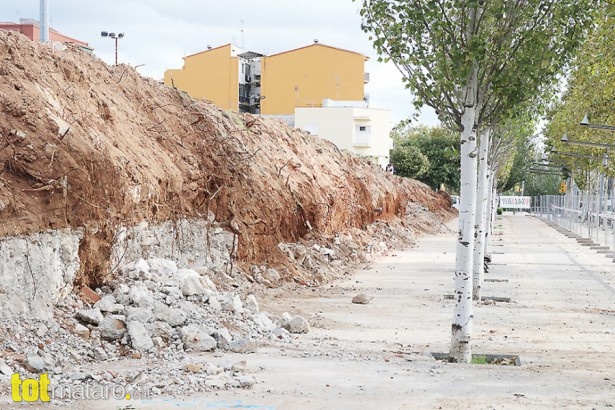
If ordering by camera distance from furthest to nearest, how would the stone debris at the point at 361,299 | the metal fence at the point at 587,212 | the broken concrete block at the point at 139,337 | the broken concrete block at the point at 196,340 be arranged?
the metal fence at the point at 587,212 → the stone debris at the point at 361,299 → the broken concrete block at the point at 196,340 → the broken concrete block at the point at 139,337

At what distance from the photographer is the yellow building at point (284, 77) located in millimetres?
77688

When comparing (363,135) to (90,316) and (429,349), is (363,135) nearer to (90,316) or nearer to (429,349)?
(429,349)

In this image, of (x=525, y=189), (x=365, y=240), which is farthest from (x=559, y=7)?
(x=525, y=189)

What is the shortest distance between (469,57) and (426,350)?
4367 mm

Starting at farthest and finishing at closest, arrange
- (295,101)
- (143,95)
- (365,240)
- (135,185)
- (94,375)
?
(295,101), (365,240), (143,95), (135,185), (94,375)

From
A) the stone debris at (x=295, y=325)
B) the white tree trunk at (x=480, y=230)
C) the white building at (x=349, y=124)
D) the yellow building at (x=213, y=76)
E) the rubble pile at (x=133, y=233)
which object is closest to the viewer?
the rubble pile at (x=133, y=233)

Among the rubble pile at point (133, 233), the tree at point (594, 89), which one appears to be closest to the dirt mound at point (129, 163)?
the rubble pile at point (133, 233)

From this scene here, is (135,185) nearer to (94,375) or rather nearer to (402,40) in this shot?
(402,40)

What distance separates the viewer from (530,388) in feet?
34.9

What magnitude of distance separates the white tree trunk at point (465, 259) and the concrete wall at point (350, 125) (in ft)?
199

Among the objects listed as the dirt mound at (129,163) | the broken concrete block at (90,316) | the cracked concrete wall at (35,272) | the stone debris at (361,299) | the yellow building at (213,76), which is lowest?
the stone debris at (361,299)

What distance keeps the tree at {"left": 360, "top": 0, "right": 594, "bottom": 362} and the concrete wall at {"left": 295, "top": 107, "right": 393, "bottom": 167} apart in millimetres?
59606

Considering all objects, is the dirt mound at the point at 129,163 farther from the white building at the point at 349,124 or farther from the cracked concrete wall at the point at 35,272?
the white building at the point at 349,124

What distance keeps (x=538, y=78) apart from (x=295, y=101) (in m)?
65.1
